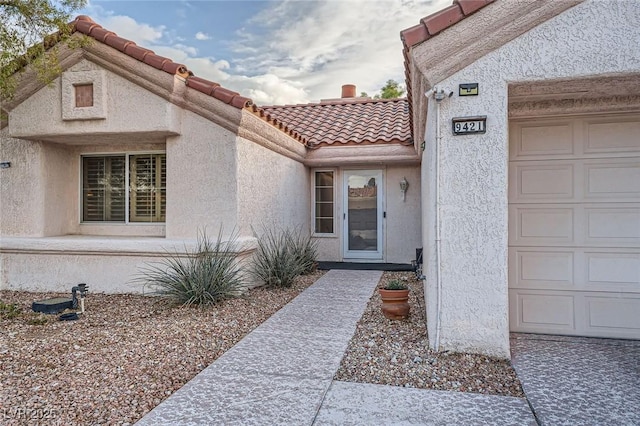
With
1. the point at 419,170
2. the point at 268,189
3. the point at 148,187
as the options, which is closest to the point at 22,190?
the point at 148,187

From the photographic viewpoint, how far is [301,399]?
3914mm

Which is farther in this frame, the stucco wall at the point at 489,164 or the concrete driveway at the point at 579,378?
the stucco wall at the point at 489,164

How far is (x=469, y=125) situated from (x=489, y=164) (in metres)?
0.53

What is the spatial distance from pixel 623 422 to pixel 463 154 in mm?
3037

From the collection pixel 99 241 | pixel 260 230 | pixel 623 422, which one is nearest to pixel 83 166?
pixel 99 241

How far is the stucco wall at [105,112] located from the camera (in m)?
8.21

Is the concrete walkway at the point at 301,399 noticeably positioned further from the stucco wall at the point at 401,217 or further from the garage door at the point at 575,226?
the stucco wall at the point at 401,217

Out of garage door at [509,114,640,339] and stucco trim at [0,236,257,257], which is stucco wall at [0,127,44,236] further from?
garage door at [509,114,640,339]

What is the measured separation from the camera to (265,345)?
216 inches

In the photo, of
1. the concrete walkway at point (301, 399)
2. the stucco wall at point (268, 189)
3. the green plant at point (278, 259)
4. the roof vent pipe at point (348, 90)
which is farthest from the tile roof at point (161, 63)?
the roof vent pipe at point (348, 90)

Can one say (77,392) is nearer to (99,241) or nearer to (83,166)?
(99,241)

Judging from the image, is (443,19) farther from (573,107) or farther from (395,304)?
(395,304)

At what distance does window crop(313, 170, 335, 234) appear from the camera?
1320 centimetres

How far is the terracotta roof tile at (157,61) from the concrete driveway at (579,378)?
6.38 meters
